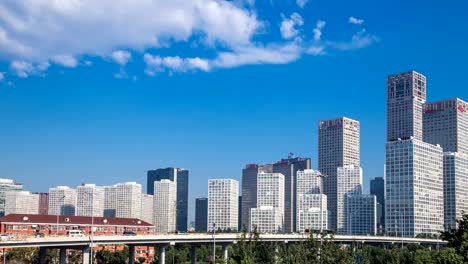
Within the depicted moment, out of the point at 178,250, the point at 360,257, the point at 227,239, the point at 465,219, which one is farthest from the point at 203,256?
the point at 465,219

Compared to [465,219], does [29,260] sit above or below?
below

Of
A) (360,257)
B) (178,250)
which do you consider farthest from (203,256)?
(360,257)

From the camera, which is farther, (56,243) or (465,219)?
(56,243)

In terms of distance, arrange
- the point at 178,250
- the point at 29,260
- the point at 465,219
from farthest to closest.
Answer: the point at 178,250 < the point at 29,260 < the point at 465,219

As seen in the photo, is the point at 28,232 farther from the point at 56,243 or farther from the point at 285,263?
the point at 285,263

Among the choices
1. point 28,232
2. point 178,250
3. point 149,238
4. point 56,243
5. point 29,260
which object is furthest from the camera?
point 178,250

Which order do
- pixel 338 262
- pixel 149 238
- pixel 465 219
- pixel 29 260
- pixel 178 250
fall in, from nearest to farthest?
pixel 338 262 → pixel 465 219 → pixel 149 238 → pixel 29 260 → pixel 178 250

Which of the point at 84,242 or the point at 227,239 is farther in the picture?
the point at 227,239

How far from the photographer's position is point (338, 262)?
74.2 metres

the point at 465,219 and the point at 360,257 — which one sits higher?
A: the point at 465,219

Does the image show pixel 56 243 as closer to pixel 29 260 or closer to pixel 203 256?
pixel 29 260

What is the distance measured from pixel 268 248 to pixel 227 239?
19.5 metres

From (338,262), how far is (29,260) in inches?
3596

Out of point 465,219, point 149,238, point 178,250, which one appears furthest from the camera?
point 178,250
